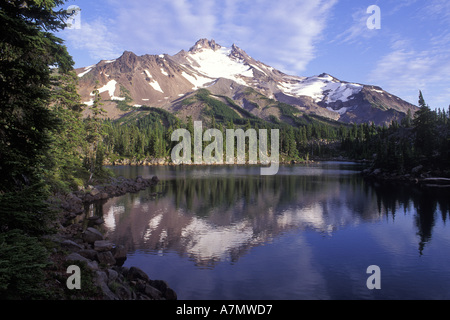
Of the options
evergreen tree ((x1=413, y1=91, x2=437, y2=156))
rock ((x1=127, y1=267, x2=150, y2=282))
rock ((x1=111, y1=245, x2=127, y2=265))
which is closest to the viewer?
rock ((x1=127, y1=267, x2=150, y2=282))

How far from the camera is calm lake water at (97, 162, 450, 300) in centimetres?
1809

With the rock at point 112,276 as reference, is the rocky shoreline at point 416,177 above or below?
above

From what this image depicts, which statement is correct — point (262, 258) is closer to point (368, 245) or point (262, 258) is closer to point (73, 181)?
point (368, 245)

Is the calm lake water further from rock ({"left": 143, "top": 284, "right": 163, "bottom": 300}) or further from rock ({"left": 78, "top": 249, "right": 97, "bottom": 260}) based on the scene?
rock ({"left": 78, "top": 249, "right": 97, "bottom": 260})

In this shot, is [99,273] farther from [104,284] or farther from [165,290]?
[165,290]

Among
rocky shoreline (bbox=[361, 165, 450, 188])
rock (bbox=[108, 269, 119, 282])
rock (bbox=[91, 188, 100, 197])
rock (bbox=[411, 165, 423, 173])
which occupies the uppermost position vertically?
rock (bbox=[411, 165, 423, 173])

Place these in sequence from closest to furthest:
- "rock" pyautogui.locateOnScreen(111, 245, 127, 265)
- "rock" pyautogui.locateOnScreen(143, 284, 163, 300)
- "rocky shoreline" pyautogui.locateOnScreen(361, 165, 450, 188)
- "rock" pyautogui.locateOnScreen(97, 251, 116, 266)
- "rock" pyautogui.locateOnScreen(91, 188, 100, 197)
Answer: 1. "rock" pyautogui.locateOnScreen(143, 284, 163, 300)
2. "rock" pyautogui.locateOnScreen(97, 251, 116, 266)
3. "rock" pyautogui.locateOnScreen(111, 245, 127, 265)
4. "rock" pyautogui.locateOnScreen(91, 188, 100, 197)
5. "rocky shoreline" pyautogui.locateOnScreen(361, 165, 450, 188)

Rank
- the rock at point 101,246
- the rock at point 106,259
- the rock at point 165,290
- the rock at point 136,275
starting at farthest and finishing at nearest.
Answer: the rock at point 101,246, the rock at point 106,259, the rock at point 136,275, the rock at point 165,290

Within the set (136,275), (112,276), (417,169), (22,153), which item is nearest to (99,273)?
(112,276)

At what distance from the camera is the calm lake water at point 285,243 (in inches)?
712

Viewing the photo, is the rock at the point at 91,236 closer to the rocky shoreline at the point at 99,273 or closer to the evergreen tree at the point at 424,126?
the rocky shoreline at the point at 99,273

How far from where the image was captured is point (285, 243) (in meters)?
26.5

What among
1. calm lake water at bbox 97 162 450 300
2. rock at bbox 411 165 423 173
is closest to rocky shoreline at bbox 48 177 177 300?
calm lake water at bbox 97 162 450 300

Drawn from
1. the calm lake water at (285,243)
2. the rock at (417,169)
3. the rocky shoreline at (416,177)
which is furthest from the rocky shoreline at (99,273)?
the rock at (417,169)
